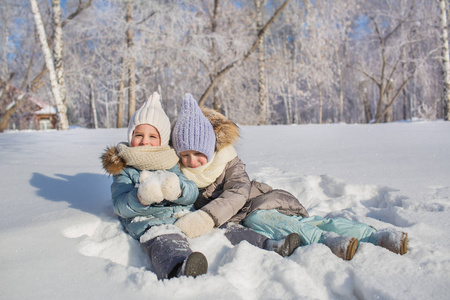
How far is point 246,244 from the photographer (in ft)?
5.37

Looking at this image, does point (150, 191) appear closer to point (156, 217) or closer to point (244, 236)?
point (156, 217)

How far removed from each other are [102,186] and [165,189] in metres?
1.46

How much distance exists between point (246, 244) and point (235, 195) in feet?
1.44

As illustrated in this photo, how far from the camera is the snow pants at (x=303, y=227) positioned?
1.84 m

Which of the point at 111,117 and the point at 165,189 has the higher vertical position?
the point at 111,117

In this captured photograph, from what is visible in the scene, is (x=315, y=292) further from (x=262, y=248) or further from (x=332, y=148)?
(x=332, y=148)

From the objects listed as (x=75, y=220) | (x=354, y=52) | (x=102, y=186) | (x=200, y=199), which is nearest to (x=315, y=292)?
(x=200, y=199)

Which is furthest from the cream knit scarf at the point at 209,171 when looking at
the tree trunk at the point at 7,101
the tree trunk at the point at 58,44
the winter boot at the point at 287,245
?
the tree trunk at the point at 7,101

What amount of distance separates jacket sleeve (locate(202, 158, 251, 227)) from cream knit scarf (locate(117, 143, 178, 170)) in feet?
1.25

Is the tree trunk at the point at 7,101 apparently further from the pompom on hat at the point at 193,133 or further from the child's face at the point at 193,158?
the child's face at the point at 193,158

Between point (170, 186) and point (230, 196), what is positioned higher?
point (170, 186)

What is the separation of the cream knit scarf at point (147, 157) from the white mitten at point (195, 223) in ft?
1.22

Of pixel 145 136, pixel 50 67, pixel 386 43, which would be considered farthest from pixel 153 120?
pixel 386 43

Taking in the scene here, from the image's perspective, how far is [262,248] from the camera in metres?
1.80
